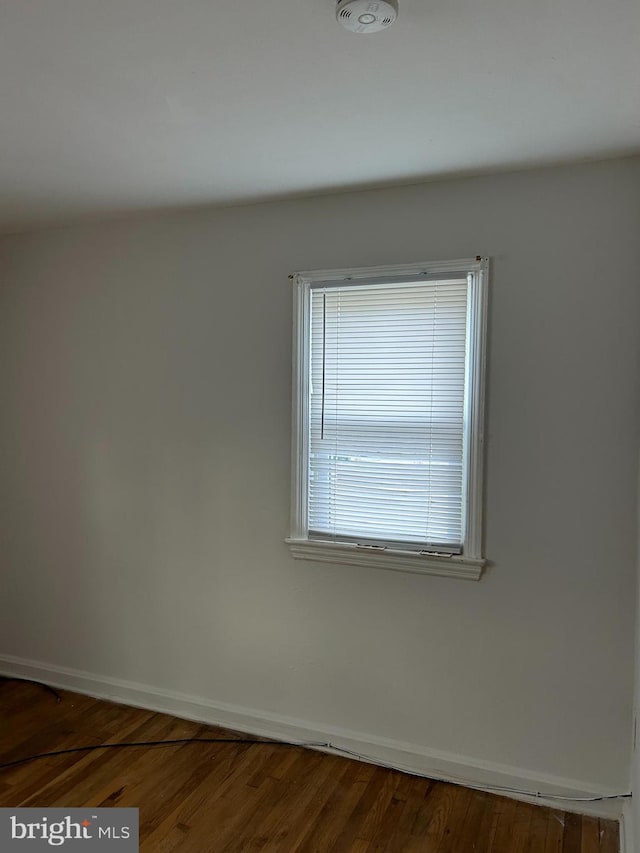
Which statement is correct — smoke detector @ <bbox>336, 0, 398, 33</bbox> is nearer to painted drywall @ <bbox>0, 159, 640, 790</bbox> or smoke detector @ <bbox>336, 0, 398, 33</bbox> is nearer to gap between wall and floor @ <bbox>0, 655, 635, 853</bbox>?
painted drywall @ <bbox>0, 159, 640, 790</bbox>

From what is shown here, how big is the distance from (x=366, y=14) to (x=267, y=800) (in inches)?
105

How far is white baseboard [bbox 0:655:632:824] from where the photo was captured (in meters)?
2.51

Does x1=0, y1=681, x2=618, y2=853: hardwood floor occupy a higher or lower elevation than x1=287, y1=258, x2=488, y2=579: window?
lower

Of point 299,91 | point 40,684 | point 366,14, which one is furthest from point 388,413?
point 40,684

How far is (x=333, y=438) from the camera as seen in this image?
9.50 feet

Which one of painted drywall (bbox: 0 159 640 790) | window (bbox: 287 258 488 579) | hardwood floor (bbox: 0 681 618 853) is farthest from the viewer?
window (bbox: 287 258 488 579)

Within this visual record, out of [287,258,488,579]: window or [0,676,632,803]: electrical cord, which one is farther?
[287,258,488,579]: window

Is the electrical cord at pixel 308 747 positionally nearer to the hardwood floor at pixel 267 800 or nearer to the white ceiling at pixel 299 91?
the hardwood floor at pixel 267 800

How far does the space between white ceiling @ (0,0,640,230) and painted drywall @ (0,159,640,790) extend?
297 millimetres

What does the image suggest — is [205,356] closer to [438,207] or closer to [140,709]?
[438,207]

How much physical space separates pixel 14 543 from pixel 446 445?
2565 millimetres

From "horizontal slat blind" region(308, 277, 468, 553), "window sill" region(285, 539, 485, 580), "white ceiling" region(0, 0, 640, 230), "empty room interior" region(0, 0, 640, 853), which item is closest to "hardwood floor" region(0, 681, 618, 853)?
"empty room interior" region(0, 0, 640, 853)

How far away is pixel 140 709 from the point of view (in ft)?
10.8

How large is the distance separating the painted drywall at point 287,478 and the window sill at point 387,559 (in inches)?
2.0
